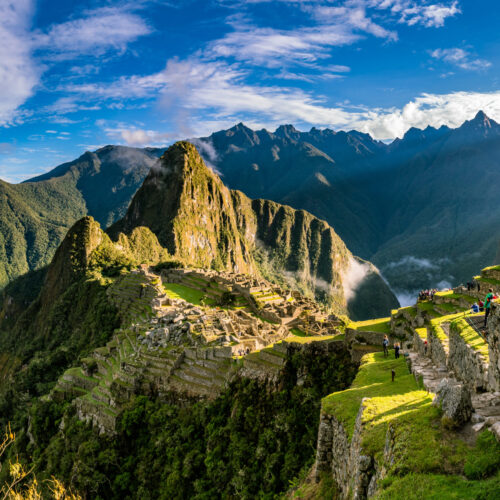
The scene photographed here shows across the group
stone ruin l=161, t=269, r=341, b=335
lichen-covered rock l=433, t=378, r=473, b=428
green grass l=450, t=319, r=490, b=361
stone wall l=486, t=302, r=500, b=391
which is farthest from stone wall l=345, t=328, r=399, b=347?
stone ruin l=161, t=269, r=341, b=335

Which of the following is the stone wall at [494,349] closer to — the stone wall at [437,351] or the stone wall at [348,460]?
the stone wall at [348,460]

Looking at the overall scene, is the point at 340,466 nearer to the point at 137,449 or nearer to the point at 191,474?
the point at 191,474

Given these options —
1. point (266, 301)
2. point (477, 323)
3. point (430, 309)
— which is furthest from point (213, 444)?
point (266, 301)

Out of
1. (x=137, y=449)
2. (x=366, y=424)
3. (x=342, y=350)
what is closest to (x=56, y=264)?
(x=137, y=449)

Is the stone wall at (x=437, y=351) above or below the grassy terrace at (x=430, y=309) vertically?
above

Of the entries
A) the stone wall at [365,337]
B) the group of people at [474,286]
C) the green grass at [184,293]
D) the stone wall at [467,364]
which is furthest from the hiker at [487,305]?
the green grass at [184,293]
